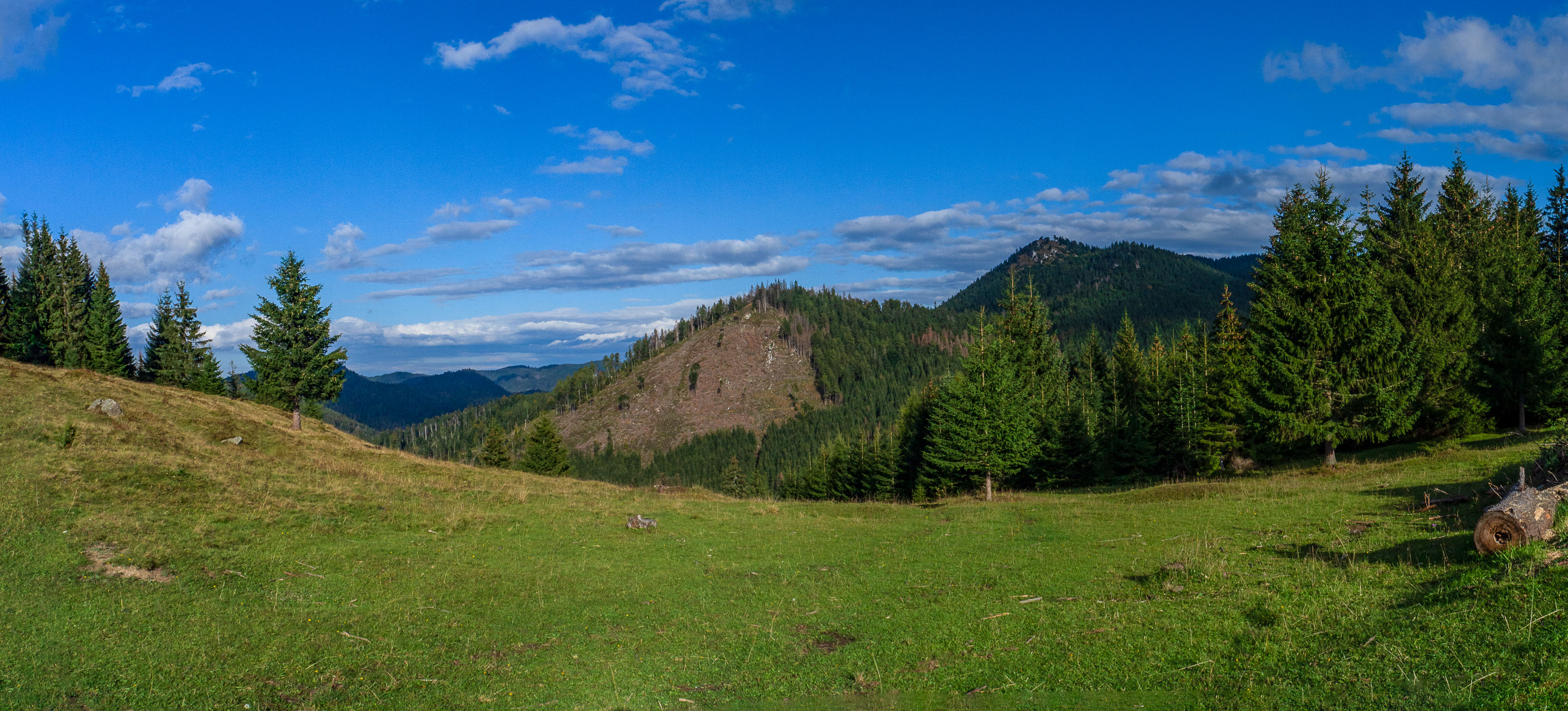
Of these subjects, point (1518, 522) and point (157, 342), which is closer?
point (1518, 522)

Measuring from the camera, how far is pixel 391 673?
10945 millimetres

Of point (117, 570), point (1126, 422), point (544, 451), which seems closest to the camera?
point (117, 570)

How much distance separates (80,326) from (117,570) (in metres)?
77.7

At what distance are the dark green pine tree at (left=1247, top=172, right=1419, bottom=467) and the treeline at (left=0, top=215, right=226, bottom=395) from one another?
9343cm

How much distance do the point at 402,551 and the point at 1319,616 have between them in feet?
67.6

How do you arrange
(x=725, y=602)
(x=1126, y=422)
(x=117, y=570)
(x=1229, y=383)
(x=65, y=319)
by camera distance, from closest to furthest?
(x=117, y=570), (x=725, y=602), (x=1229, y=383), (x=1126, y=422), (x=65, y=319)

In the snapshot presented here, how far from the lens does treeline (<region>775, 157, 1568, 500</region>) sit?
34969 mm

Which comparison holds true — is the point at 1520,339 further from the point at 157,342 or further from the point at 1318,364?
the point at 157,342

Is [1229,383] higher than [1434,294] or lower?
lower

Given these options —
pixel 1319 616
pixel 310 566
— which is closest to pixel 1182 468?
pixel 1319 616

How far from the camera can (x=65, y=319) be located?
6775cm

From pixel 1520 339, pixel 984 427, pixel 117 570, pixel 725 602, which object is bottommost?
pixel 725 602

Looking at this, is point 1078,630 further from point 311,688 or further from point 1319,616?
point 311,688

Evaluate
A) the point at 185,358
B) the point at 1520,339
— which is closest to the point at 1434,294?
the point at 1520,339
